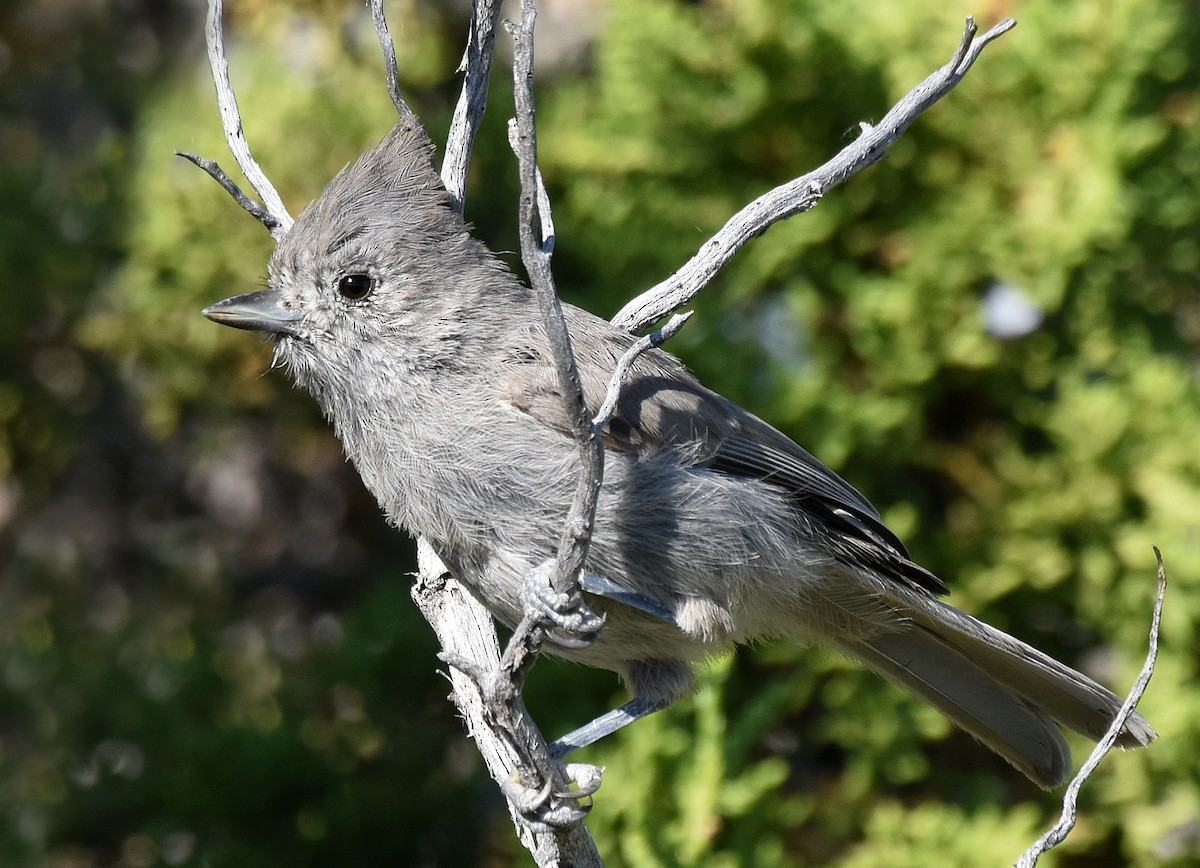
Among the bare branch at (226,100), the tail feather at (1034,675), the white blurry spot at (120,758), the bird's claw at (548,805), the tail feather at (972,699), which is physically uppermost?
the bare branch at (226,100)

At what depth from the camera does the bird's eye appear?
3.21 metres

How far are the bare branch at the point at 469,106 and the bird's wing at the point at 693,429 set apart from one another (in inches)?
19.0

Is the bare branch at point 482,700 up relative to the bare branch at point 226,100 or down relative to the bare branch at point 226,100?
down

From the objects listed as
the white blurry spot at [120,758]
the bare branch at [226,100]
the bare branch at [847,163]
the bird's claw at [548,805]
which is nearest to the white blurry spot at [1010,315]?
the bare branch at [847,163]

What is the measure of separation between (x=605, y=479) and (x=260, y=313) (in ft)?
3.07

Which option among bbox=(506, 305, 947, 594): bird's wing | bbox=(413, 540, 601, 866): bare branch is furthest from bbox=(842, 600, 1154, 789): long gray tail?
bbox=(413, 540, 601, 866): bare branch

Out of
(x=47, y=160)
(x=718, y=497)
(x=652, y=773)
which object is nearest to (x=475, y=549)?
(x=718, y=497)

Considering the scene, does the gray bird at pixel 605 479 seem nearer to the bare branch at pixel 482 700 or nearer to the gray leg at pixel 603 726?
the gray leg at pixel 603 726

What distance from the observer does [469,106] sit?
3529 mm

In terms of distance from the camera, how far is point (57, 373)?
547cm

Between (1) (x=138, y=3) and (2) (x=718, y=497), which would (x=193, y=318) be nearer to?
(1) (x=138, y=3)

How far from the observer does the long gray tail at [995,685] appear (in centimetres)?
332

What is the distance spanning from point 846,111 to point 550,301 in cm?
265

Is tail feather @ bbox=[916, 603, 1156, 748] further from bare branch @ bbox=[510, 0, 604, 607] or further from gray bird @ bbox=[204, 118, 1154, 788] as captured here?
Answer: bare branch @ bbox=[510, 0, 604, 607]
